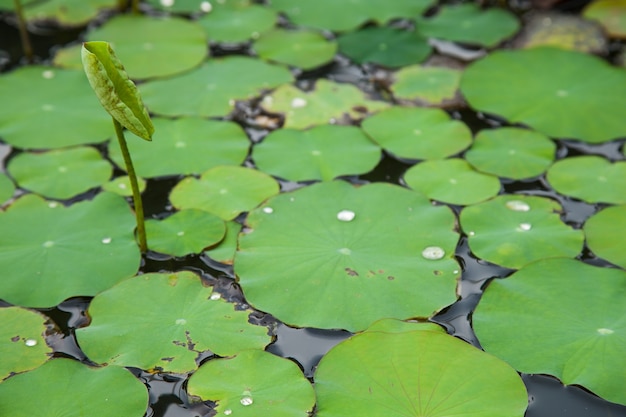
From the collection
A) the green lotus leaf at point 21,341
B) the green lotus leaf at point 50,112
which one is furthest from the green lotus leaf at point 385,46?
the green lotus leaf at point 21,341

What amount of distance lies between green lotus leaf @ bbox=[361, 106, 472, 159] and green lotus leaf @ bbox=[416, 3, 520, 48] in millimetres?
773

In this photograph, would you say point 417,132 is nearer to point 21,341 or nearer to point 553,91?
A: point 553,91

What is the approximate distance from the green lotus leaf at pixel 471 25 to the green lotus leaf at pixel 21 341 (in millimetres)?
2654

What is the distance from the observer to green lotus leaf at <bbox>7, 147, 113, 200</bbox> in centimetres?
308

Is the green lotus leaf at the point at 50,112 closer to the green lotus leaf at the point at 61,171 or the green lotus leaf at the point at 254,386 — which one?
the green lotus leaf at the point at 61,171

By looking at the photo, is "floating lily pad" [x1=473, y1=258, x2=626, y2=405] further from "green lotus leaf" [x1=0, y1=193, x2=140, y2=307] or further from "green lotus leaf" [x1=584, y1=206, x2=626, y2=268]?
"green lotus leaf" [x1=0, y1=193, x2=140, y2=307]

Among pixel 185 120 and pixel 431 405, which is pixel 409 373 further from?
pixel 185 120

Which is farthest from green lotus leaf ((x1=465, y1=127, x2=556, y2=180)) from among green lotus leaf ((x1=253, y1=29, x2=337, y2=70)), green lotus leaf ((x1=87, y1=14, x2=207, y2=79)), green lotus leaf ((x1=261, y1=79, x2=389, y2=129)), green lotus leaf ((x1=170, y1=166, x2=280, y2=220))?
green lotus leaf ((x1=87, y1=14, x2=207, y2=79))

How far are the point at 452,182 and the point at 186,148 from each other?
1.19 m

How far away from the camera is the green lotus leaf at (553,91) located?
340 cm

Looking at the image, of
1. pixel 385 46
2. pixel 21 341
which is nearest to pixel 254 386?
pixel 21 341

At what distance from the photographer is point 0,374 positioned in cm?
227

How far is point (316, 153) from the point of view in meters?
3.25

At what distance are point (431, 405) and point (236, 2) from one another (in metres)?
3.07
